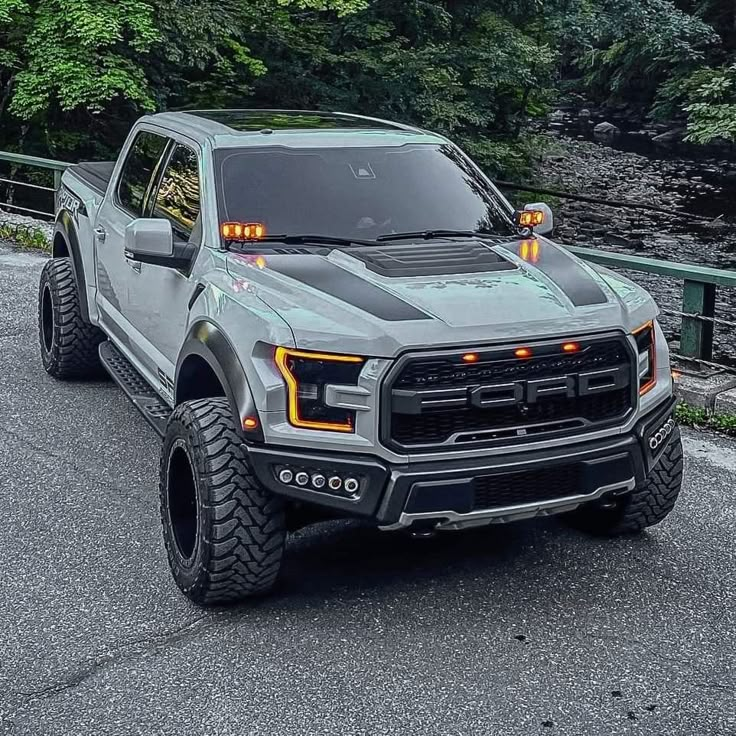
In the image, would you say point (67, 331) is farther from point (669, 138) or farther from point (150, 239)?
point (669, 138)

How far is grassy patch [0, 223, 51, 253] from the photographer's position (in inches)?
494

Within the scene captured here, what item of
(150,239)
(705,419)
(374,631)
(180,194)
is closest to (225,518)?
(374,631)

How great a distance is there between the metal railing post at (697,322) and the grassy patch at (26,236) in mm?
7703

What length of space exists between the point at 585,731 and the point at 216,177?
290 centimetres

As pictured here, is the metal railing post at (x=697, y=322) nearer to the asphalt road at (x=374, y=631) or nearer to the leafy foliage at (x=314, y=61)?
the asphalt road at (x=374, y=631)

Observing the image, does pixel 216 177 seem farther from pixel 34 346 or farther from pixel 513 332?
pixel 34 346

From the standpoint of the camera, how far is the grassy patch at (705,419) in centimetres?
658

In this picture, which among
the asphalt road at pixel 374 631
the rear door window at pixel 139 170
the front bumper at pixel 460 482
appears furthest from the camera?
the rear door window at pixel 139 170

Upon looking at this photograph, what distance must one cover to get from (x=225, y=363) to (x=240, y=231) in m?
0.79

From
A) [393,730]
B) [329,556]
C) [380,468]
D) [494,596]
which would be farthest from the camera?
[329,556]

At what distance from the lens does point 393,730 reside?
11.8 ft

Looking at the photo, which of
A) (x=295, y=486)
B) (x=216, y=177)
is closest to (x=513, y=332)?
(x=295, y=486)

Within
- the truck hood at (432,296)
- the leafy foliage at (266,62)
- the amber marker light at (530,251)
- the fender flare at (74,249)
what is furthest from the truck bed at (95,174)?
the leafy foliage at (266,62)

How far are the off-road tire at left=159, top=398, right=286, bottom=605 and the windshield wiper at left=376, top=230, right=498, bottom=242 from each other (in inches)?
45.8
